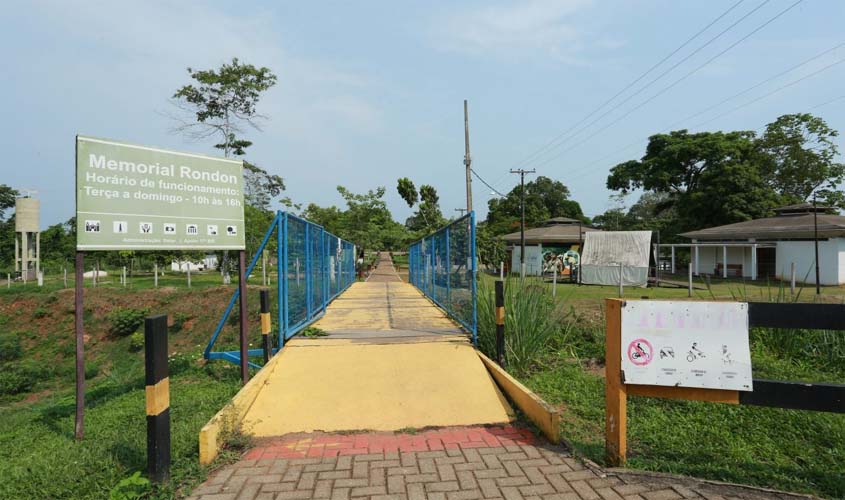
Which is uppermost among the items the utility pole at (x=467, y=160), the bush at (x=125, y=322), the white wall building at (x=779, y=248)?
the utility pole at (x=467, y=160)

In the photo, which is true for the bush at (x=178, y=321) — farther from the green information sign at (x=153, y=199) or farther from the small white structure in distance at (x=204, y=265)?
the small white structure in distance at (x=204, y=265)

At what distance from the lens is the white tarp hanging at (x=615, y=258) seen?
2347 cm

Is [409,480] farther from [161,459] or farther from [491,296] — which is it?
[491,296]

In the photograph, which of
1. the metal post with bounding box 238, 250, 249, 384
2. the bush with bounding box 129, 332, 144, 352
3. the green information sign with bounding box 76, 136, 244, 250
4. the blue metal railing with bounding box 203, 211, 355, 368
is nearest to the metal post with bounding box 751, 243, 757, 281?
the blue metal railing with bounding box 203, 211, 355, 368

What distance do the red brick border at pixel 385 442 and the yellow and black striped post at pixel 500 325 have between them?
5.63 ft

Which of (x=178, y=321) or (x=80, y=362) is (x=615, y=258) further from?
(x=80, y=362)

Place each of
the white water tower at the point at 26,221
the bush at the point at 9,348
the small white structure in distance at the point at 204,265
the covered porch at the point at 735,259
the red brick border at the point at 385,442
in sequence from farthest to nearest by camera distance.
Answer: the small white structure in distance at the point at 204,265, the white water tower at the point at 26,221, the covered porch at the point at 735,259, the bush at the point at 9,348, the red brick border at the point at 385,442

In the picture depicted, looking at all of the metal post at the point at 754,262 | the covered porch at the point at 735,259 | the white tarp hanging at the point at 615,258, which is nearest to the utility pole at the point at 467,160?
the white tarp hanging at the point at 615,258

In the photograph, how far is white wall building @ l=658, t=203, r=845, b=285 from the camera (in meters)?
24.4

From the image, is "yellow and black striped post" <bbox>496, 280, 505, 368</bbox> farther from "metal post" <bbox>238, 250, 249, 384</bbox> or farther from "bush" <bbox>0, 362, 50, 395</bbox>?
"bush" <bbox>0, 362, 50, 395</bbox>

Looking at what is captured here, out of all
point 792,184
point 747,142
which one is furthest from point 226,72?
point 792,184

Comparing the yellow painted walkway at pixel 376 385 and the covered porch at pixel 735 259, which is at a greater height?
the covered porch at pixel 735 259

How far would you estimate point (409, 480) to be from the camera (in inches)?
121

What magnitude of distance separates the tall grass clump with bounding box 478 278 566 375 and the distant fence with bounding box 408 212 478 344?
203 mm
